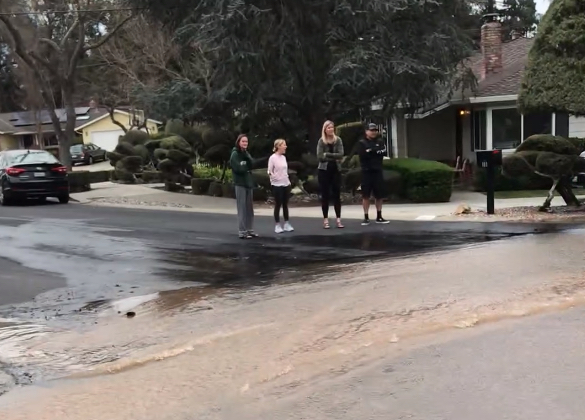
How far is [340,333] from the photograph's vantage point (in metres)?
5.79

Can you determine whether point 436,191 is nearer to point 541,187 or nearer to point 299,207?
point 299,207

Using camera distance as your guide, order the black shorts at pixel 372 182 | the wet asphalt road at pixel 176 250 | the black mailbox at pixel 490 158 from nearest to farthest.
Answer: the wet asphalt road at pixel 176 250 → the black shorts at pixel 372 182 → the black mailbox at pixel 490 158

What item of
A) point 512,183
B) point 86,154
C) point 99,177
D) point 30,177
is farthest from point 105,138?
point 512,183

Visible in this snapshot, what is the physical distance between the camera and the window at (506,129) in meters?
23.3

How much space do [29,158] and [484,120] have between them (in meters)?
15.0

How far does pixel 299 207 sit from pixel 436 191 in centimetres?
334

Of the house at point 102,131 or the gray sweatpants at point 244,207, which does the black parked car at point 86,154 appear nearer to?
the house at point 102,131

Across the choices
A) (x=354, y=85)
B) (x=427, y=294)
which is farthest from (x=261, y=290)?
(x=354, y=85)

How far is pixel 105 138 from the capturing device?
203ft

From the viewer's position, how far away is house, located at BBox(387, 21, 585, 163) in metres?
22.6

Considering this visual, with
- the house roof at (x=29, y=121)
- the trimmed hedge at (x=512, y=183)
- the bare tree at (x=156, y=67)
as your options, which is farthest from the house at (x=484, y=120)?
the house roof at (x=29, y=121)

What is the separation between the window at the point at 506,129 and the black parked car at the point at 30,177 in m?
14.1

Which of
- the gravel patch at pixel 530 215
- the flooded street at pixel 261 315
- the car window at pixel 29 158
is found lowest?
the flooded street at pixel 261 315

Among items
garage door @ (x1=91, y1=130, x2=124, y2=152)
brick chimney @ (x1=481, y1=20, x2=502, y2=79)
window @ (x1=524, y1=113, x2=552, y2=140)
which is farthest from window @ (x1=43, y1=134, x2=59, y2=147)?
window @ (x1=524, y1=113, x2=552, y2=140)
